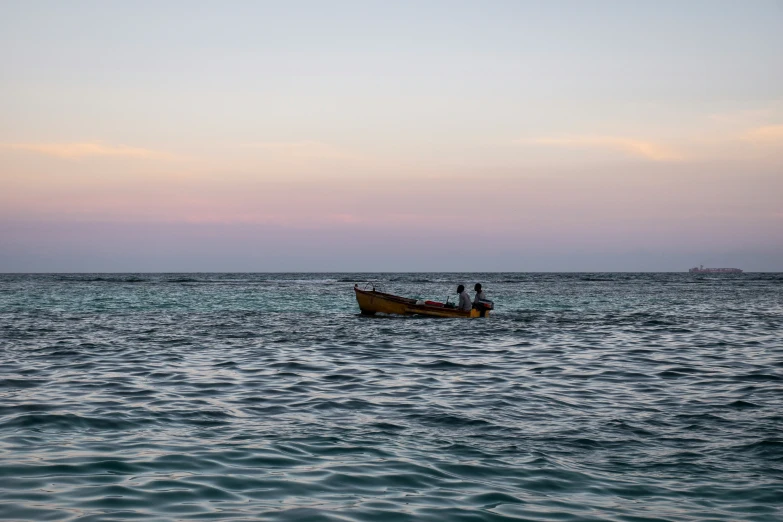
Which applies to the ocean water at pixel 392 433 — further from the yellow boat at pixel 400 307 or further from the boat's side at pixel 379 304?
the boat's side at pixel 379 304

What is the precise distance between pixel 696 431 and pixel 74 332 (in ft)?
72.3

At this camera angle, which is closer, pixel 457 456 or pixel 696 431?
pixel 457 456

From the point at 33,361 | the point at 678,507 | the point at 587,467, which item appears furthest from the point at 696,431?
the point at 33,361

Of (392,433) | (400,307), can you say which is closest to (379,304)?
(400,307)

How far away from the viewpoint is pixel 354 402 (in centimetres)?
1131

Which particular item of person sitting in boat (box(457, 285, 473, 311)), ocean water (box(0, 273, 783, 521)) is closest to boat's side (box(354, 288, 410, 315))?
person sitting in boat (box(457, 285, 473, 311))

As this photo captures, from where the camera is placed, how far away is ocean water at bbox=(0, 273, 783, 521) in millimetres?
6312

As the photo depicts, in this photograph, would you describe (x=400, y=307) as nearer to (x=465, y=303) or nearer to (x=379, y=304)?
(x=379, y=304)

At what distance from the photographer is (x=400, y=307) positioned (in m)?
33.8

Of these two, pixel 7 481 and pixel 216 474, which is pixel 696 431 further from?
pixel 7 481

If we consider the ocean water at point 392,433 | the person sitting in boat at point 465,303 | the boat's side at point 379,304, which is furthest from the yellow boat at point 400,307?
the ocean water at point 392,433

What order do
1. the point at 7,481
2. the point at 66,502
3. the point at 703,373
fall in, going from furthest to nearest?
the point at 703,373 → the point at 7,481 → the point at 66,502

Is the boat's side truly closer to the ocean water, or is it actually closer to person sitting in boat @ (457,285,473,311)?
person sitting in boat @ (457,285,473,311)

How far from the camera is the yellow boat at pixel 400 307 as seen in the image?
105ft
